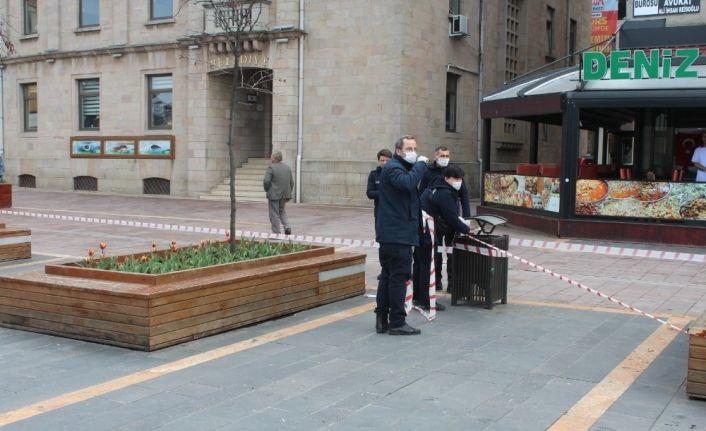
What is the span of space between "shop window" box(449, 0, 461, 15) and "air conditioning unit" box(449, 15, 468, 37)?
0.50 meters

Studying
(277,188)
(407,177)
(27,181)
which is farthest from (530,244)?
(27,181)

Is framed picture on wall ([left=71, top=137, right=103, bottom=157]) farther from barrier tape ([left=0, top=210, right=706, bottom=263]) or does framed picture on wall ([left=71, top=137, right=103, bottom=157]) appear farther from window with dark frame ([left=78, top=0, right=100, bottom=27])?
barrier tape ([left=0, top=210, right=706, bottom=263])

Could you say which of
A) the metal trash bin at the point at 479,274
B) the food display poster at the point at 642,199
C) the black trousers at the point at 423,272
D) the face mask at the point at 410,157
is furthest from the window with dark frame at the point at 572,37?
the face mask at the point at 410,157

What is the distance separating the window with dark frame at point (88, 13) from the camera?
28.0 m

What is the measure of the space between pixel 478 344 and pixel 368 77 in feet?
54.3

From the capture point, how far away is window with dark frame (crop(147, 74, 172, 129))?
1034 inches

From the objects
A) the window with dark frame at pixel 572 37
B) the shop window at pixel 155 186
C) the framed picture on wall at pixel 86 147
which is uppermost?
the window with dark frame at pixel 572 37

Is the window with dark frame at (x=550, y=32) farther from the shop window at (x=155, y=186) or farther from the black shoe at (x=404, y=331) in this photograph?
the black shoe at (x=404, y=331)

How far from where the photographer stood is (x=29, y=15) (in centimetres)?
3006

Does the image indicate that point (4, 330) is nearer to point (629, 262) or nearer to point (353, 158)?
point (629, 262)

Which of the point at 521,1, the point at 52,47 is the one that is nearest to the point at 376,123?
the point at 521,1

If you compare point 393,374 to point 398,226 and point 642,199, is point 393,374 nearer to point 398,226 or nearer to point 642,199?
point 398,226

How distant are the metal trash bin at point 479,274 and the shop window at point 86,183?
868 inches

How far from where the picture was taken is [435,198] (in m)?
8.36
